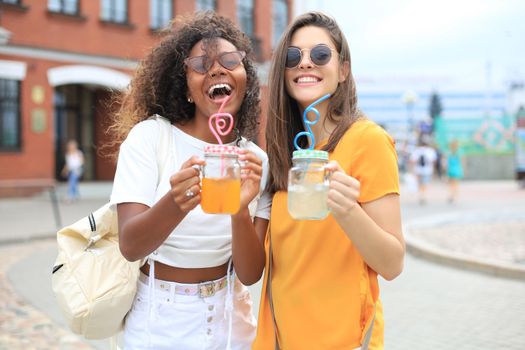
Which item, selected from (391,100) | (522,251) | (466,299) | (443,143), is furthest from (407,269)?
(391,100)

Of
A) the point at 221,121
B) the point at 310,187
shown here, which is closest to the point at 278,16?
the point at 221,121

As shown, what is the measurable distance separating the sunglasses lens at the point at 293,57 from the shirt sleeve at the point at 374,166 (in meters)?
0.39

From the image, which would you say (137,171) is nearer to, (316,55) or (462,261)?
(316,55)

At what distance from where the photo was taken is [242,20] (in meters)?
23.1

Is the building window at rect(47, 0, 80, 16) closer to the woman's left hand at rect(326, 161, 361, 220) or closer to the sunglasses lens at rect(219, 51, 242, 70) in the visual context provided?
the sunglasses lens at rect(219, 51, 242, 70)

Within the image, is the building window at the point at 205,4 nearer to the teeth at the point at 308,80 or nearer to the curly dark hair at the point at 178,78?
the curly dark hair at the point at 178,78

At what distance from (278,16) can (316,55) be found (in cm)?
2360

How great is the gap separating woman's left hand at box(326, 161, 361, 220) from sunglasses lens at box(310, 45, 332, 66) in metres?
0.54

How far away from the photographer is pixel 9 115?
16828 mm

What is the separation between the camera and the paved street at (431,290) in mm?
4887

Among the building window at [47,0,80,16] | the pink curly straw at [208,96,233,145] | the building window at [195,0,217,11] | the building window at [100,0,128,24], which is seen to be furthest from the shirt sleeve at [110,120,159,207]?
the building window at [195,0,217,11]

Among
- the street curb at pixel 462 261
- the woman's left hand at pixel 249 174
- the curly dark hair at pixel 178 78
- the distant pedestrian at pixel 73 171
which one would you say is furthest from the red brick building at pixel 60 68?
the woman's left hand at pixel 249 174

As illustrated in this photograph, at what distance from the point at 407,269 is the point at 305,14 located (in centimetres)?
609

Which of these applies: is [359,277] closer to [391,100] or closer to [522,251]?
[522,251]
